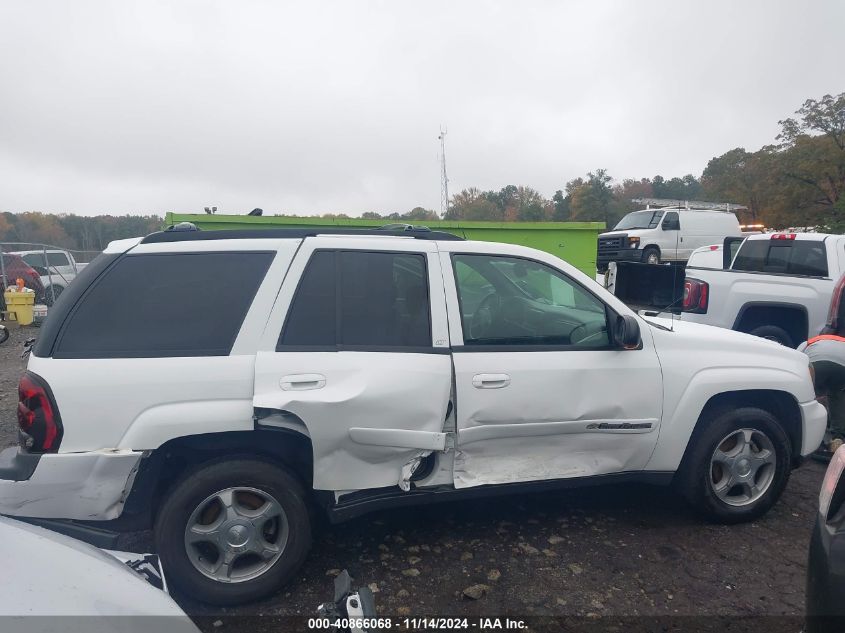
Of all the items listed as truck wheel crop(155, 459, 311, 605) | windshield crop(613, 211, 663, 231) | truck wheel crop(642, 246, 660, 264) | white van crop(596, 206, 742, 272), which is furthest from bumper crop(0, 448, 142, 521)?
windshield crop(613, 211, 663, 231)

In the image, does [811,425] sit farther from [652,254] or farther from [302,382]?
[652,254]

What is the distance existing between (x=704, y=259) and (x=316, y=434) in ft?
32.2

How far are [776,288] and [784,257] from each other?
589 millimetres

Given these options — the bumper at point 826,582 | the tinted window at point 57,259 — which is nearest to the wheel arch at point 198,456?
the bumper at point 826,582

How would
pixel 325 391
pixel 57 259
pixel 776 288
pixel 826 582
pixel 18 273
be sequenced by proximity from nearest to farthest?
pixel 826 582
pixel 325 391
pixel 776 288
pixel 18 273
pixel 57 259

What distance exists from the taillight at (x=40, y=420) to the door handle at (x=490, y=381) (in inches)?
79.4

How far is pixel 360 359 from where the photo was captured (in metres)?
3.00

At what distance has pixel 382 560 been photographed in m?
3.33

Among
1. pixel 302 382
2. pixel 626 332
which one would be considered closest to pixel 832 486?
pixel 626 332

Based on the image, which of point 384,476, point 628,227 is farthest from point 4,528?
point 628,227

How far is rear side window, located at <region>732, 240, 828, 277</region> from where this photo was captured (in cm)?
712

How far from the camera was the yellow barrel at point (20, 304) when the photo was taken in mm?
12840

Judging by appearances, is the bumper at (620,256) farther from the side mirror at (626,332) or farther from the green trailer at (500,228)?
the side mirror at (626,332)

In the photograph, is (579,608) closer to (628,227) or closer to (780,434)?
(780,434)
